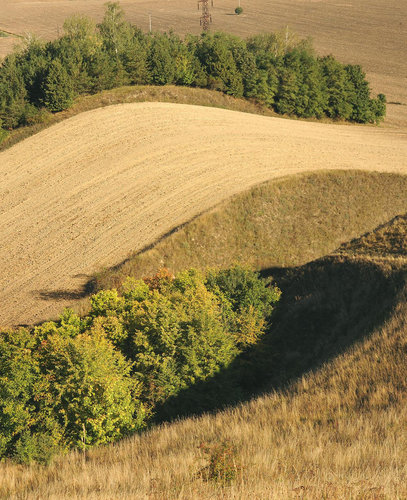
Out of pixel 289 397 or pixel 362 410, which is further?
pixel 289 397

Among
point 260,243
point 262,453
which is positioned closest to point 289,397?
point 262,453

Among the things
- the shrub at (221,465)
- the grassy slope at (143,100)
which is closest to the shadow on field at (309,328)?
the shrub at (221,465)

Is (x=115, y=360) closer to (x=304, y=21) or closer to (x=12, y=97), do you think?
(x=12, y=97)

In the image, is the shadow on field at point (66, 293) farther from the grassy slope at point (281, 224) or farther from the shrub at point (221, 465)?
the shrub at point (221, 465)

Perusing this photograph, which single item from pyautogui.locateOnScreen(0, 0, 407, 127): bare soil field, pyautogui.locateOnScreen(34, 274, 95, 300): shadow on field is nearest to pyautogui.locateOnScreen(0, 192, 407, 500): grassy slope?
pyautogui.locateOnScreen(34, 274, 95, 300): shadow on field

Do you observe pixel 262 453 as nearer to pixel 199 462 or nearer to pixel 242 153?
pixel 199 462

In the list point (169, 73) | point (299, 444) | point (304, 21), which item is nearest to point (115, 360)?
point (299, 444)
